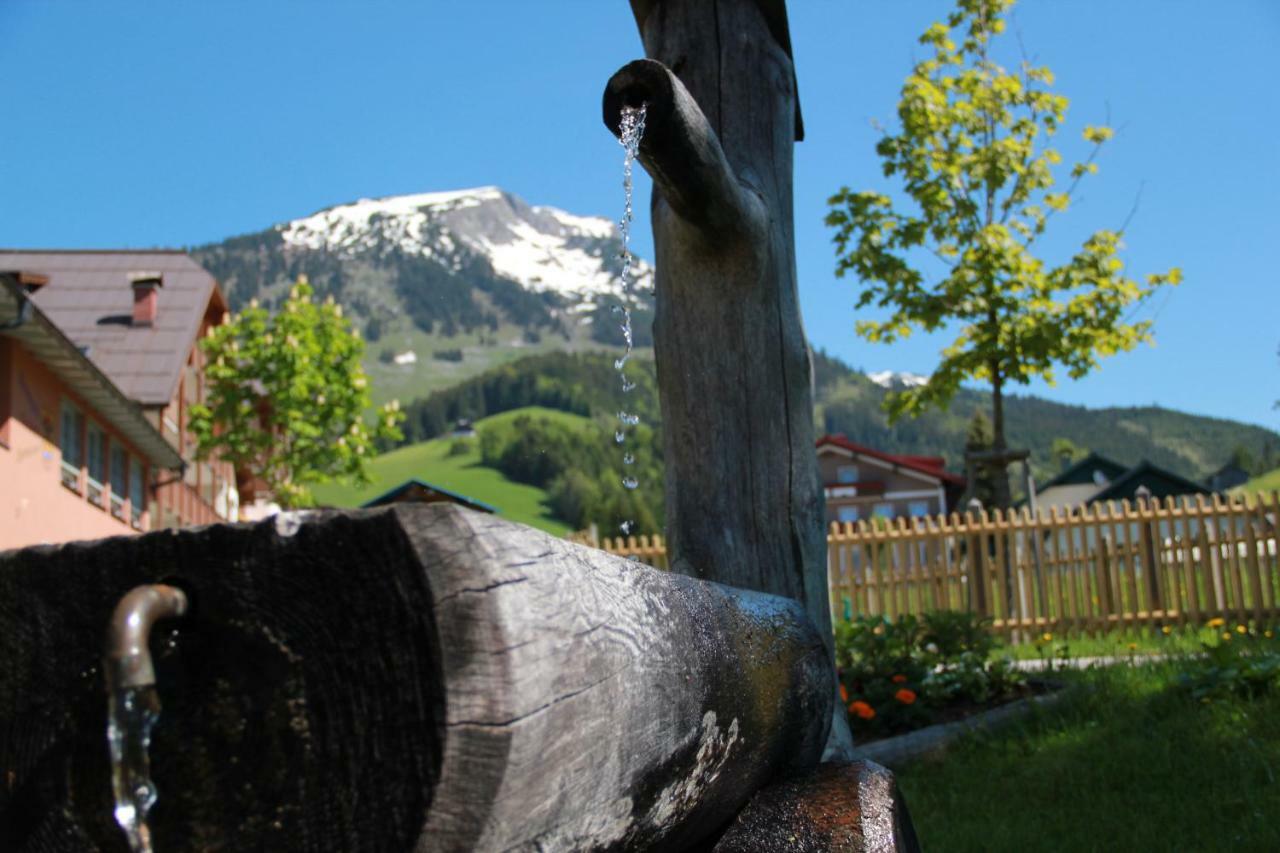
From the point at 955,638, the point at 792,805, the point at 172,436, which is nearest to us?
the point at 792,805

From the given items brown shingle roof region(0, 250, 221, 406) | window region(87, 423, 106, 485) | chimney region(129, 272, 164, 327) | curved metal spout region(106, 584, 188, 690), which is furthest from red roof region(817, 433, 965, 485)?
curved metal spout region(106, 584, 188, 690)

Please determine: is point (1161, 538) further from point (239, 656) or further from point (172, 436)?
point (172, 436)

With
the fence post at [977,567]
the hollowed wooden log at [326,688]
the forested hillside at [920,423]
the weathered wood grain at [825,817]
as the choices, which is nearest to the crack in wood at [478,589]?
the hollowed wooden log at [326,688]

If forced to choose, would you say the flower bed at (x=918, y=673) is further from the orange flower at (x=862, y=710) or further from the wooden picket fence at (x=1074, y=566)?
the wooden picket fence at (x=1074, y=566)

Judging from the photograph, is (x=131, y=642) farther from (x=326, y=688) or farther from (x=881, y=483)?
(x=881, y=483)

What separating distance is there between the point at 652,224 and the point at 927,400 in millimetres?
13958

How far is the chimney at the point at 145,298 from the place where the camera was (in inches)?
1256

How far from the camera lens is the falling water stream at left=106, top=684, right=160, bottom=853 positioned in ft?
3.67

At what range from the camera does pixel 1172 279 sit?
53.6 ft

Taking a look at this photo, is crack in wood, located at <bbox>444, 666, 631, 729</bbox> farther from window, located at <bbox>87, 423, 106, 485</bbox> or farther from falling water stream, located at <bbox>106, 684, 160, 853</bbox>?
window, located at <bbox>87, 423, 106, 485</bbox>

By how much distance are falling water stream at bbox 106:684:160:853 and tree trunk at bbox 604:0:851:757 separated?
2332 millimetres

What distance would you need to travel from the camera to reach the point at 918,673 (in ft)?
23.1

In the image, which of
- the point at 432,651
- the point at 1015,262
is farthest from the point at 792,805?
the point at 1015,262

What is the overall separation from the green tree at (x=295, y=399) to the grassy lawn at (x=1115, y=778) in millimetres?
22531
